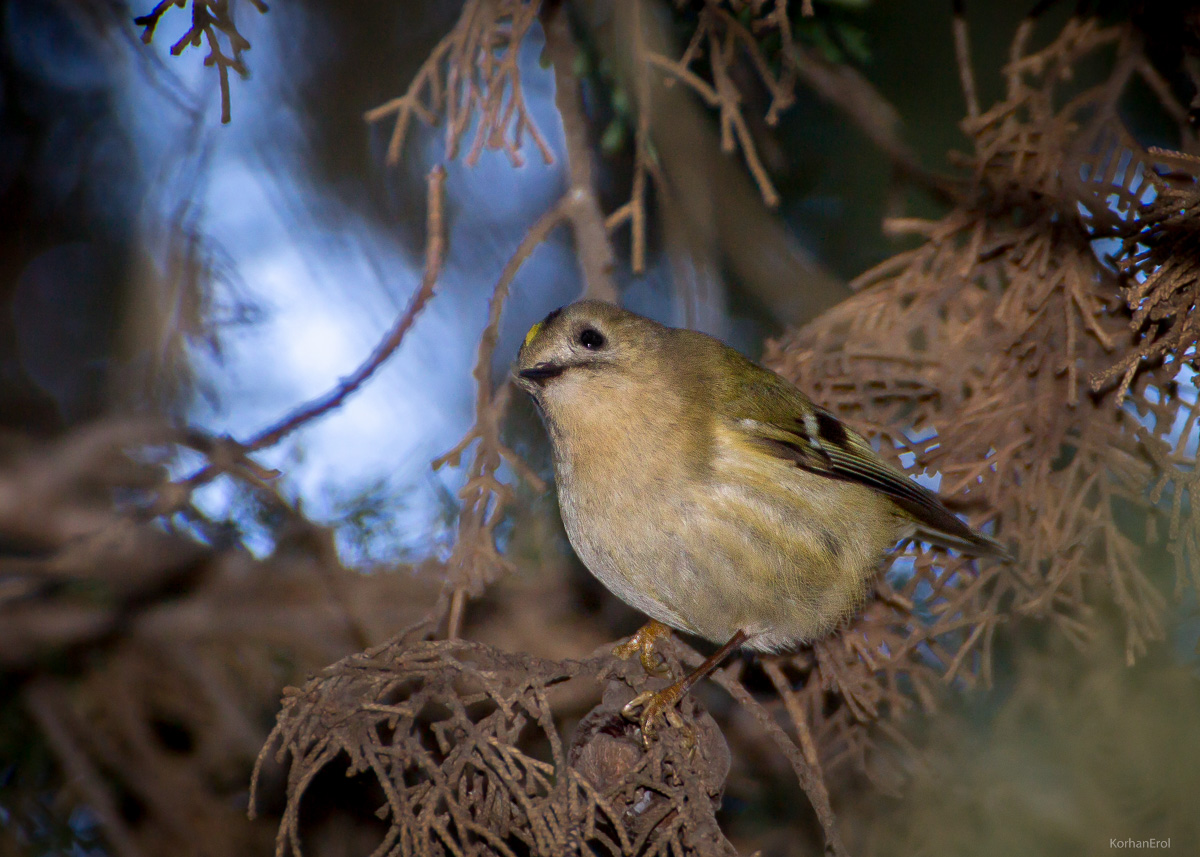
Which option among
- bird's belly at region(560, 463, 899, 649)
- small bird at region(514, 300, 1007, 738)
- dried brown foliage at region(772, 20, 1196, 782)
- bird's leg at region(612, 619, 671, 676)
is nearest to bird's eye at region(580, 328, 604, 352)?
small bird at region(514, 300, 1007, 738)

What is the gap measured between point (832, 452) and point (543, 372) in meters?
0.66

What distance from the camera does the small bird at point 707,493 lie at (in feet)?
5.18

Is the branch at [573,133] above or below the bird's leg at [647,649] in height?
above

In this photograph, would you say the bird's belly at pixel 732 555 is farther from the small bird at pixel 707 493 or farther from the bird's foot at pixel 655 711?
the bird's foot at pixel 655 711

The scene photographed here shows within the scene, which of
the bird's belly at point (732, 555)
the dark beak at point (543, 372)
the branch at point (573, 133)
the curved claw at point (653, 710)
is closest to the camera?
the curved claw at point (653, 710)

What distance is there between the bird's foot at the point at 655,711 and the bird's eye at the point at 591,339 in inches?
28.4

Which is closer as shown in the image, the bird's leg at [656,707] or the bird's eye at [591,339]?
the bird's leg at [656,707]

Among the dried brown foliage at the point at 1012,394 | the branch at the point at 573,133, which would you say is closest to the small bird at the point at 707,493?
the dried brown foliage at the point at 1012,394

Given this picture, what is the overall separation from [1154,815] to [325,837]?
2002 mm

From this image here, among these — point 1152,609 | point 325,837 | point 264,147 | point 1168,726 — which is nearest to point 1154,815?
point 1168,726

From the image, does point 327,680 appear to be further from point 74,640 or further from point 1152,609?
point 1152,609

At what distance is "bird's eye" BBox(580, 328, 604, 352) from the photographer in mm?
1720

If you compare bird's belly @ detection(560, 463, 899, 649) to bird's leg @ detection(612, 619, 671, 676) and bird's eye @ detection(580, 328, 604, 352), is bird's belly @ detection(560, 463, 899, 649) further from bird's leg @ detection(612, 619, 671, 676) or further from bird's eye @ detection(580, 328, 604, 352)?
bird's eye @ detection(580, 328, 604, 352)

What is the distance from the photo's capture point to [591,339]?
1729 mm
